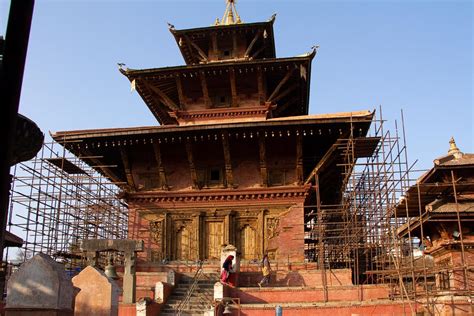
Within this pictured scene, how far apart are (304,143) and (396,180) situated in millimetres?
5617

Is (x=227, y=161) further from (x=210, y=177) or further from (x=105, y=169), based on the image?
(x=105, y=169)

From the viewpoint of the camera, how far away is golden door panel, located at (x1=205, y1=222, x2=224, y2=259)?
77.1 ft

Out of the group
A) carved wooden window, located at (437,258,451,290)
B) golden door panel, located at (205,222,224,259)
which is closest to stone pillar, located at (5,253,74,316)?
carved wooden window, located at (437,258,451,290)

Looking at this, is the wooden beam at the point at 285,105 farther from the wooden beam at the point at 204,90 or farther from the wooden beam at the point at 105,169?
the wooden beam at the point at 105,169

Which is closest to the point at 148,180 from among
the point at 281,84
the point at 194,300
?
the point at 281,84

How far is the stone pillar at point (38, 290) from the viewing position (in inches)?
266

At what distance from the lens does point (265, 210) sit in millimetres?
23469

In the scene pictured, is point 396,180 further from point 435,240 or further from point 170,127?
point 170,127

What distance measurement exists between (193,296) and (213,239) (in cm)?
579

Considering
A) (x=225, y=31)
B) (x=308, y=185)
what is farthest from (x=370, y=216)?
(x=225, y=31)

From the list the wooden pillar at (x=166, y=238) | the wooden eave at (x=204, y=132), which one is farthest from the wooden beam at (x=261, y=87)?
the wooden pillar at (x=166, y=238)

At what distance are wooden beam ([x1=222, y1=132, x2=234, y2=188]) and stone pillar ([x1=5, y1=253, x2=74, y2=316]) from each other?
16.2m

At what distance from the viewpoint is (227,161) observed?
2358 cm

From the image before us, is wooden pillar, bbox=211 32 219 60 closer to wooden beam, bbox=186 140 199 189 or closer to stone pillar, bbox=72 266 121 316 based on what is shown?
wooden beam, bbox=186 140 199 189
